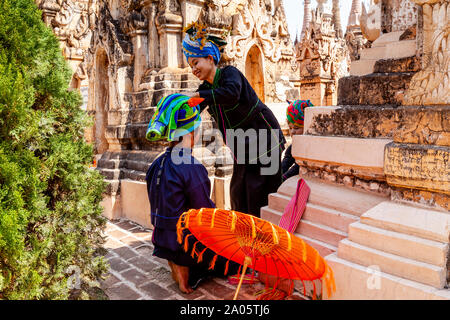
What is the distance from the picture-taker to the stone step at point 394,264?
1909 millimetres

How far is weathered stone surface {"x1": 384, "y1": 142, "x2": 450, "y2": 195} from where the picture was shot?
2.13 m

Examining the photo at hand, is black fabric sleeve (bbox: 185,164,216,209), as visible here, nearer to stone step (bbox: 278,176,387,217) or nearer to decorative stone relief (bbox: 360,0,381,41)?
stone step (bbox: 278,176,387,217)

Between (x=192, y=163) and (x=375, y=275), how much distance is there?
5.53ft

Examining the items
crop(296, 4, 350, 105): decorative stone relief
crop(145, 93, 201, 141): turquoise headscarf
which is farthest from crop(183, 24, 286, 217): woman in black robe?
crop(296, 4, 350, 105): decorative stone relief

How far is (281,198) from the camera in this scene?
10.4 ft

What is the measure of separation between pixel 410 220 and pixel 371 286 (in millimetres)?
480

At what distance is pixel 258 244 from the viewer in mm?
2184

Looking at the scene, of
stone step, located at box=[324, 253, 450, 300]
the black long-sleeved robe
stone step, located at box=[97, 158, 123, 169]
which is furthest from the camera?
stone step, located at box=[97, 158, 123, 169]

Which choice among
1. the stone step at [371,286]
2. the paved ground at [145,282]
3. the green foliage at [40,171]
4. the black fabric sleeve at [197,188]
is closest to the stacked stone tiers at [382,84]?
the stone step at [371,286]

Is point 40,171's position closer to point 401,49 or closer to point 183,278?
point 183,278

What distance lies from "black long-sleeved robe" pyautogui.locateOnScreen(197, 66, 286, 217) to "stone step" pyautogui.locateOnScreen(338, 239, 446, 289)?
135cm

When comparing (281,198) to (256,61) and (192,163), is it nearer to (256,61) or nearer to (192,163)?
(192,163)

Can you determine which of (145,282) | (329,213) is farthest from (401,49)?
(145,282)
